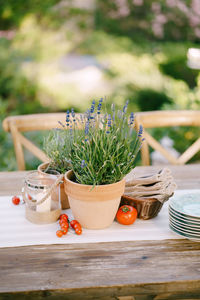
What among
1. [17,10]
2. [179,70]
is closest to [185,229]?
[179,70]

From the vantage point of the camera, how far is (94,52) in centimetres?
653

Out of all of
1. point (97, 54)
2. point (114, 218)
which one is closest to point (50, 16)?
point (97, 54)

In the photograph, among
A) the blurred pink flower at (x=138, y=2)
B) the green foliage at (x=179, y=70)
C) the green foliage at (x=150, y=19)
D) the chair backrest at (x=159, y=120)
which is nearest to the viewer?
the chair backrest at (x=159, y=120)

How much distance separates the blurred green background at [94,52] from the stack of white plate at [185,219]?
3.18 metres

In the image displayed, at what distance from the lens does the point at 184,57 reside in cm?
557

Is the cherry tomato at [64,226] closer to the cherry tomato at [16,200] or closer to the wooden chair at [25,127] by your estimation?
the cherry tomato at [16,200]

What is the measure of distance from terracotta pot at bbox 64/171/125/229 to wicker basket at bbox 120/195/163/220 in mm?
84

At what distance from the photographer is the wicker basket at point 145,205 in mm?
1209

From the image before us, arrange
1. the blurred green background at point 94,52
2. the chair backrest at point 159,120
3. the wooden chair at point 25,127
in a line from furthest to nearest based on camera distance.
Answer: the blurred green background at point 94,52 < the chair backrest at point 159,120 < the wooden chair at point 25,127

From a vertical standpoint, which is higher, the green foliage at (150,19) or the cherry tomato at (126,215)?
the green foliage at (150,19)

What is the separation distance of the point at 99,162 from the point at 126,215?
0.22 meters

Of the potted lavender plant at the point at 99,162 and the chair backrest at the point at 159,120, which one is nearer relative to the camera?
the potted lavender plant at the point at 99,162

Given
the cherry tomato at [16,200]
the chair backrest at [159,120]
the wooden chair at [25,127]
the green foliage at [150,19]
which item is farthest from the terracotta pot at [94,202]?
the green foliage at [150,19]

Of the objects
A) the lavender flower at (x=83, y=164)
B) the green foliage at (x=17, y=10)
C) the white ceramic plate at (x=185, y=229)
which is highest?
the green foliage at (x=17, y=10)
